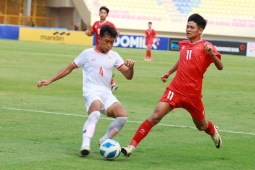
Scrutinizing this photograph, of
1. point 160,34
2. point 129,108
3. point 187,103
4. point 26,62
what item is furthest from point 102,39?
point 160,34

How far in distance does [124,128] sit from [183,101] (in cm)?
307

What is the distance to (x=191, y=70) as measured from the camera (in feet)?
34.6

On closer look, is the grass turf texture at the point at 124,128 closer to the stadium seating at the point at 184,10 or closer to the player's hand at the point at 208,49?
the player's hand at the point at 208,49

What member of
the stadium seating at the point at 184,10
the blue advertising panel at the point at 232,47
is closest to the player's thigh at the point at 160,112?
the blue advertising panel at the point at 232,47

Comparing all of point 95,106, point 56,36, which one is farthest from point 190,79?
point 56,36

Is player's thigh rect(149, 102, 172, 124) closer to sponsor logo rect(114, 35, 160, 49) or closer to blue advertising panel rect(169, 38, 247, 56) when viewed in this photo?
blue advertising panel rect(169, 38, 247, 56)

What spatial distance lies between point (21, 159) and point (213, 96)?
40.3 feet

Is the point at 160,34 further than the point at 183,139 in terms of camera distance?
Yes

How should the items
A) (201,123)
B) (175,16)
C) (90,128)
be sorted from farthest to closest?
1. (175,16)
2. (201,123)
3. (90,128)

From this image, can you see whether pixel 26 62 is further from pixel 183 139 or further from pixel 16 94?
pixel 183 139

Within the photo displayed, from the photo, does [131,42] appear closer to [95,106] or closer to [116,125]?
[116,125]

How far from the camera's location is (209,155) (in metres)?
10.7

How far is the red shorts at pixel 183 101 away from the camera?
10.4m

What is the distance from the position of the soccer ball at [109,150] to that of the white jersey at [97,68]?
918 mm
